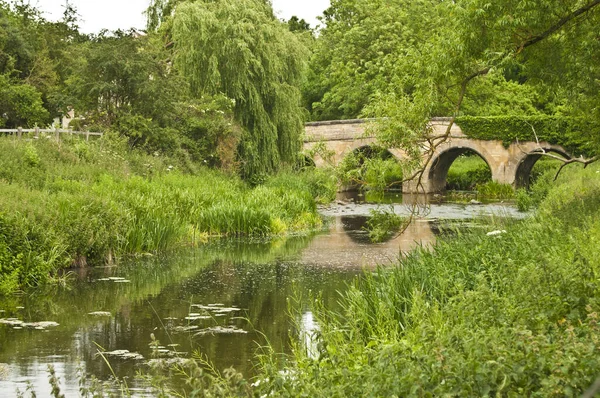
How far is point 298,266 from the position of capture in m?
15.6

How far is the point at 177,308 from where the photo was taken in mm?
11914

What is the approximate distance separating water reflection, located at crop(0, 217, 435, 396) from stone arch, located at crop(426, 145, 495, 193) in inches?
866

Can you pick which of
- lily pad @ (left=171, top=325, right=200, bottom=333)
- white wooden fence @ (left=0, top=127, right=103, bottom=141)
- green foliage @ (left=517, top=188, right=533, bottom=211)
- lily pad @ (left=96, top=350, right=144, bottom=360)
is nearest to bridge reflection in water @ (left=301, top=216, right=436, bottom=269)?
lily pad @ (left=171, top=325, right=200, bottom=333)

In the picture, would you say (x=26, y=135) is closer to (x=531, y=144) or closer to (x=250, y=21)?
(x=250, y=21)

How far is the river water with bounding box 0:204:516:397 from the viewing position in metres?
9.05

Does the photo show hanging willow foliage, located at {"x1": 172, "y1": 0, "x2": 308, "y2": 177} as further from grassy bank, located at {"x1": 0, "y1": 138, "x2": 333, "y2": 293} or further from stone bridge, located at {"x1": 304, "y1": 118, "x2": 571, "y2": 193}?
stone bridge, located at {"x1": 304, "y1": 118, "x2": 571, "y2": 193}

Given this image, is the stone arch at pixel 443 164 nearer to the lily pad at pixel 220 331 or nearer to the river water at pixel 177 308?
the river water at pixel 177 308

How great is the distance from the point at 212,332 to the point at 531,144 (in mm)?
30251

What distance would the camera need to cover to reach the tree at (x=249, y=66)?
25703mm

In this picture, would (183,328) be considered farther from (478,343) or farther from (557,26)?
(557,26)

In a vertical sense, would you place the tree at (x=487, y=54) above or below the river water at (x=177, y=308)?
above

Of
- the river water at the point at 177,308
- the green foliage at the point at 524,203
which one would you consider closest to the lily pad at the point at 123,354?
the river water at the point at 177,308

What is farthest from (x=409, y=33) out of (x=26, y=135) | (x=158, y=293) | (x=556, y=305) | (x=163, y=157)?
(x=556, y=305)

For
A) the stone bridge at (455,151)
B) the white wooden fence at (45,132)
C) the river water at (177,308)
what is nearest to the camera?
the river water at (177,308)
